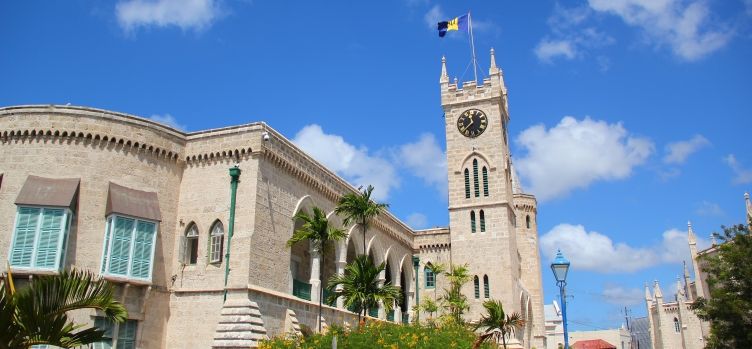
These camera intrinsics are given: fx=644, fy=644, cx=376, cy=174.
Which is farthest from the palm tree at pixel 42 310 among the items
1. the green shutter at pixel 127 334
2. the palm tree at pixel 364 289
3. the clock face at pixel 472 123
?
the clock face at pixel 472 123

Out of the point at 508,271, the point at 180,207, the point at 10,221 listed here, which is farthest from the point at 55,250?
the point at 508,271

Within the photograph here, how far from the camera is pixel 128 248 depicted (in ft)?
76.0

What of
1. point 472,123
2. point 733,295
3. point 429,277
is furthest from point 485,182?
point 733,295

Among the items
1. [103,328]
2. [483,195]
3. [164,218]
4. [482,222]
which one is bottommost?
[103,328]

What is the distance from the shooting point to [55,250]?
2173cm

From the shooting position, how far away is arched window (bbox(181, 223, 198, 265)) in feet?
83.2

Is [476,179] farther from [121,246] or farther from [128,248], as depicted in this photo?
[121,246]

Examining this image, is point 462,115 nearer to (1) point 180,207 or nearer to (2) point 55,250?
(1) point 180,207

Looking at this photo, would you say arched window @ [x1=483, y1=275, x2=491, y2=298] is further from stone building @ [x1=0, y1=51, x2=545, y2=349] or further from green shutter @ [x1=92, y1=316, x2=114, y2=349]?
green shutter @ [x1=92, y1=316, x2=114, y2=349]

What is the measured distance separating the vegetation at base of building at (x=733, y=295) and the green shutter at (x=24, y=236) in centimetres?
3042

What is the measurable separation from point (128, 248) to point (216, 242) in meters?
3.33

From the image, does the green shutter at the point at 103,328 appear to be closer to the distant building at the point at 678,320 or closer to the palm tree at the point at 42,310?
the palm tree at the point at 42,310

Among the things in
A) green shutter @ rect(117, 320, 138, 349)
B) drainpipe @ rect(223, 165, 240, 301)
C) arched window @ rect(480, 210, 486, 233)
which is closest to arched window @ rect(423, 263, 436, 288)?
arched window @ rect(480, 210, 486, 233)

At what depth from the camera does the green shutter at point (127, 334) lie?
890 inches
